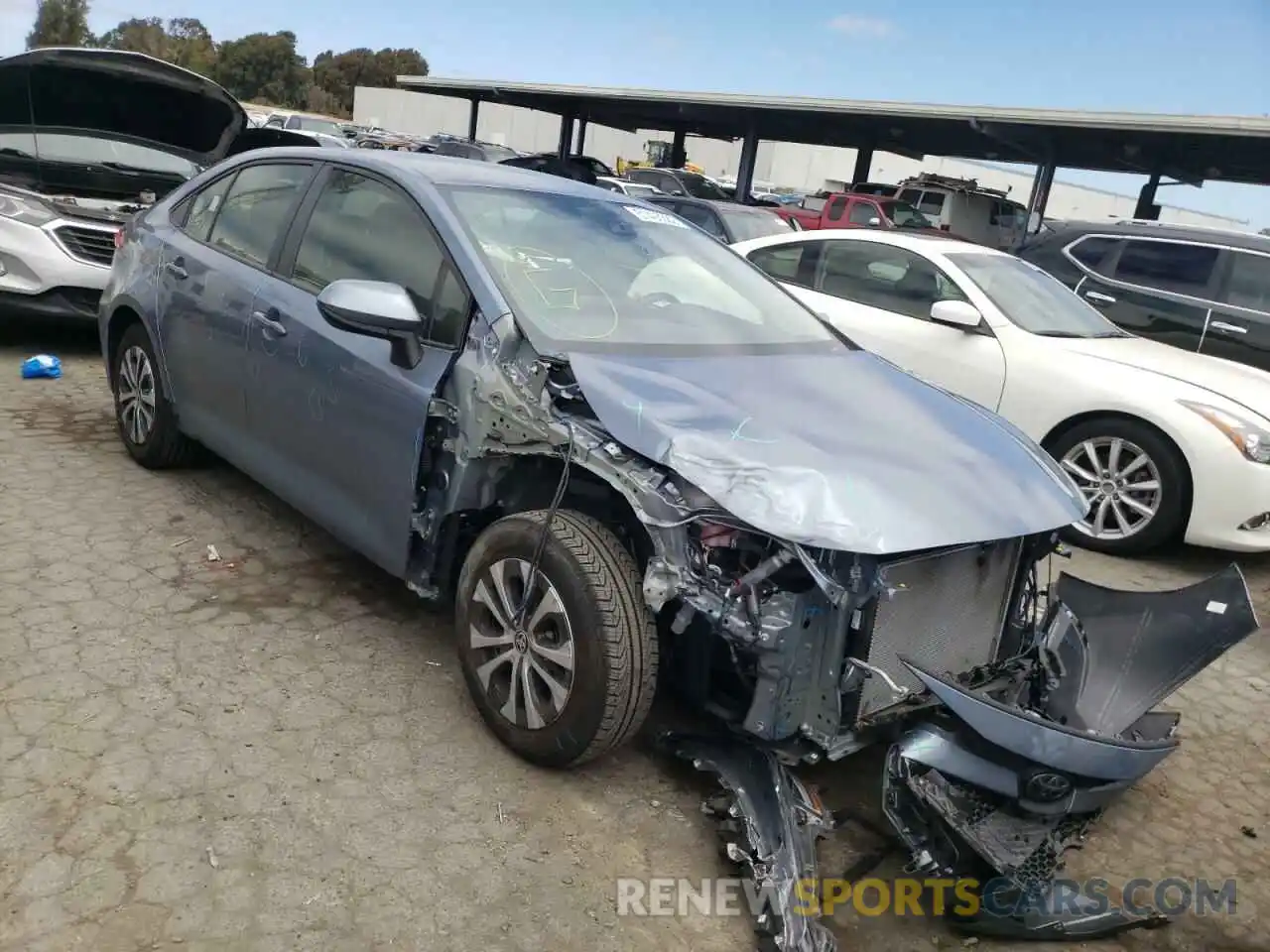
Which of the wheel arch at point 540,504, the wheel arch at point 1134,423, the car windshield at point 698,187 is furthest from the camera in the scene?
the car windshield at point 698,187

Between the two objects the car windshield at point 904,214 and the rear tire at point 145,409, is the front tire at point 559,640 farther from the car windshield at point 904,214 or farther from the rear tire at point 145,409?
the car windshield at point 904,214

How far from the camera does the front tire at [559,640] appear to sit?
8.87 ft

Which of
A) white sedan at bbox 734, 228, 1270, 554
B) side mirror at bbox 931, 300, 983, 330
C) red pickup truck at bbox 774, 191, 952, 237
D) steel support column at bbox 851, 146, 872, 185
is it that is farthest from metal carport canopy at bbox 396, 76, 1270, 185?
side mirror at bbox 931, 300, 983, 330

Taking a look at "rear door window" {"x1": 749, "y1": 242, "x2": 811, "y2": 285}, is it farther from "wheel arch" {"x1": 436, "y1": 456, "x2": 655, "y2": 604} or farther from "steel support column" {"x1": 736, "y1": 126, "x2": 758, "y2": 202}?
"steel support column" {"x1": 736, "y1": 126, "x2": 758, "y2": 202}

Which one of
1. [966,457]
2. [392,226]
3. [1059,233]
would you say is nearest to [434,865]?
[966,457]

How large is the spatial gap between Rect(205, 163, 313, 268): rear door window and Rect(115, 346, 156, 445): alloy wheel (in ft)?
2.71

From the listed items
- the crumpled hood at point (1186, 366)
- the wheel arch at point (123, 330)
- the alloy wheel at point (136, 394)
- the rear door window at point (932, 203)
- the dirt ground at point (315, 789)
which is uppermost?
the rear door window at point (932, 203)

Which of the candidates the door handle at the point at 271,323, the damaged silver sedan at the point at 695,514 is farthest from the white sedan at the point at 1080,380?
the door handle at the point at 271,323

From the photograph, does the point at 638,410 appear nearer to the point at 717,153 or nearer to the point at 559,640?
the point at 559,640

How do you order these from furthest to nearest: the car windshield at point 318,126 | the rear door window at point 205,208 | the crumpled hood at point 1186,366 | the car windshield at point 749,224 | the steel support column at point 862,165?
the car windshield at point 318,126 → the steel support column at point 862,165 → the car windshield at point 749,224 → the crumpled hood at point 1186,366 → the rear door window at point 205,208

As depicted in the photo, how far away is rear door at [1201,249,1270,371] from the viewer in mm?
7411

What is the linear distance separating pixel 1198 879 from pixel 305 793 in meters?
2.60

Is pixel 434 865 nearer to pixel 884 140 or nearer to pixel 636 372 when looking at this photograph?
pixel 636 372

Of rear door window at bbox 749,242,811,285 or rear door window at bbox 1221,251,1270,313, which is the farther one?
rear door window at bbox 1221,251,1270,313
